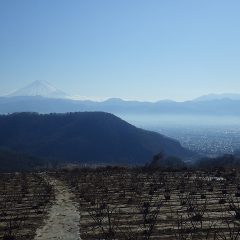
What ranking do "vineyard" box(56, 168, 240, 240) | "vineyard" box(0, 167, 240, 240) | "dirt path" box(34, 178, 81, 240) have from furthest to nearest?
"dirt path" box(34, 178, 81, 240) → "vineyard" box(0, 167, 240, 240) → "vineyard" box(56, 168, 240, 240)

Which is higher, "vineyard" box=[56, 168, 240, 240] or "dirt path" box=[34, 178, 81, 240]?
"vineyard" box=[56, 168, 240, 240]

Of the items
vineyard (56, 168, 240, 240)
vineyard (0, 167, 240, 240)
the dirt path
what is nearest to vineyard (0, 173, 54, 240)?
vineyard (0, 167, 240, 240)

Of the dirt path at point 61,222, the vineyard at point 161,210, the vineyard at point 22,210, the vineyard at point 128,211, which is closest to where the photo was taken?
the vineyard at point 161,210

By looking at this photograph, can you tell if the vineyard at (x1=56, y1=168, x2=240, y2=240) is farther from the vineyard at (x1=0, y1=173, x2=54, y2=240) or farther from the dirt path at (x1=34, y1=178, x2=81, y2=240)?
the vineyard at (x1=0, y1=173, x2=54, y2=240)

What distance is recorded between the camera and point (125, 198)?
836 inches

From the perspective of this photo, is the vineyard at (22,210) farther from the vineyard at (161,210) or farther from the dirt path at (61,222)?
the vineyard at (161,210)

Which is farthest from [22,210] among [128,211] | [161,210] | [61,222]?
[161,210]

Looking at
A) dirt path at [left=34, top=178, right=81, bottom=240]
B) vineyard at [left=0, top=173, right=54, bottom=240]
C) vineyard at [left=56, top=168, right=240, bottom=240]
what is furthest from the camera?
vineyard at [left=0, top=173, right=54, bottom=240]

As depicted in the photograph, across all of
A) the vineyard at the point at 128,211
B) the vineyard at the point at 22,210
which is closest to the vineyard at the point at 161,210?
the vineyard at the point at 128,211

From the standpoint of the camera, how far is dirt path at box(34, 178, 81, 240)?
47.0ft

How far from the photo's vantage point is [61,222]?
16625 mm

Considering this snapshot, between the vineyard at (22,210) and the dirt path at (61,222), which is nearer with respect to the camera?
the dirt path at (61,222)

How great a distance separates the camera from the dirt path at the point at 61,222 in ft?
47.0

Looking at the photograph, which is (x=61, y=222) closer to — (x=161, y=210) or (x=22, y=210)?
(x=22, y=210)
